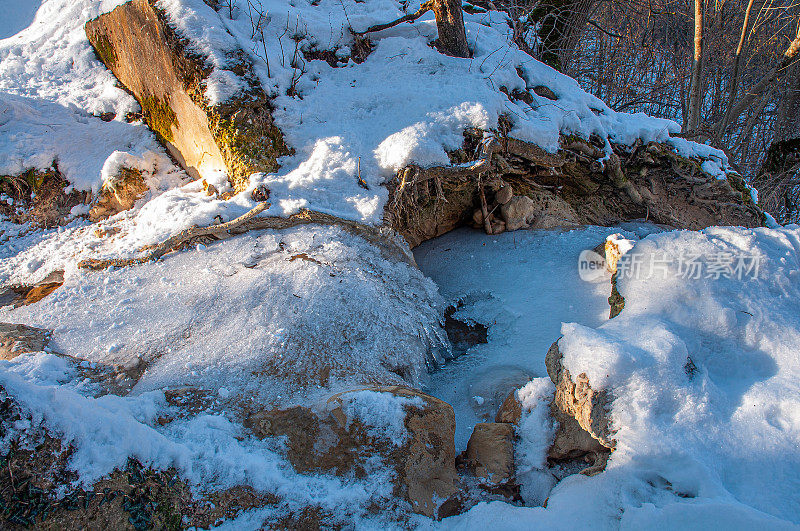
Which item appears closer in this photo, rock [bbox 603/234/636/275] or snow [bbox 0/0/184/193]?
rock [bbox 603/234/636/275]

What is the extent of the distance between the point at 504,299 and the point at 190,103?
2.83 meters

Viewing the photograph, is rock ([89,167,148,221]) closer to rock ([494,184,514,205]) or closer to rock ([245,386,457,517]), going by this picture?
rock ([245,386,457,517])

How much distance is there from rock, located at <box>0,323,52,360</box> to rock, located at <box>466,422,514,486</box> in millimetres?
2131

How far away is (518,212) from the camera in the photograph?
13.0 feet

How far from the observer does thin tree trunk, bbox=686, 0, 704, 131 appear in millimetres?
5812

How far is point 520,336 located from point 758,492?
1572 millimetres

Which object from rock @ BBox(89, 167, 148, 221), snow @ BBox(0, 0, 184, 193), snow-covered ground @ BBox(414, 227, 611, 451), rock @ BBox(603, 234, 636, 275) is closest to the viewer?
snow-covered ground @ BBox(414, 227, 611, 451)

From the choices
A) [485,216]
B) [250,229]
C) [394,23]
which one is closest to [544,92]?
[485,216]

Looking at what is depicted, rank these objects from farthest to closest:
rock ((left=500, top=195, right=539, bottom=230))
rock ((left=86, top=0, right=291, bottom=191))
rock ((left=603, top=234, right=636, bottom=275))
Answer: rock ((left=500, top=195, right=539, bottom=230))
rock ((left=86, top=0, right=291, bottom=191))
rock ((left=603, top=234, right=636, bottom=275))

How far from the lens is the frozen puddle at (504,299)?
2553 mm

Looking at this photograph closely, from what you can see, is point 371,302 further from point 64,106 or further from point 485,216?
point 64,106

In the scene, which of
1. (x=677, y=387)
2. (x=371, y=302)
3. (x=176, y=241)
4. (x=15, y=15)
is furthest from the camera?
(x=15, y=15)

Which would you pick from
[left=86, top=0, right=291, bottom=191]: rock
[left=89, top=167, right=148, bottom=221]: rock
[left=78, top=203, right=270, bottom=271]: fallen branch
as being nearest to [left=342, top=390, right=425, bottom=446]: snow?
[left=78, top=203, right=270, bottom=271]: fallen branch

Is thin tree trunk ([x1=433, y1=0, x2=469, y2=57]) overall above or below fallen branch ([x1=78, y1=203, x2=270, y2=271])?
above
